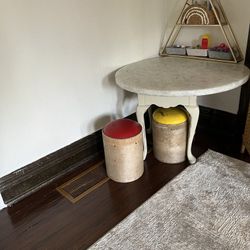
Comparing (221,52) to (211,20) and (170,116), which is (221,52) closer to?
(211,20)

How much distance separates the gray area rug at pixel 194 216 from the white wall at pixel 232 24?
2.08ft

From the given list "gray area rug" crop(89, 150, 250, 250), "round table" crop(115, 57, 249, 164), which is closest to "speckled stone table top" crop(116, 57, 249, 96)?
"round table" crop(115, 57, 249, 164)

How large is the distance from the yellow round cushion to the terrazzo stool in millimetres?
173

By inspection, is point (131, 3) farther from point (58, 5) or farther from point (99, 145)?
point (99, 145)

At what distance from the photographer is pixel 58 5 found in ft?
5.38

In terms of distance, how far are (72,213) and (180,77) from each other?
1.13m

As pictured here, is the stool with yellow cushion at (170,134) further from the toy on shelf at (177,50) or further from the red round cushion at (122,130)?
the toy on shelf at (177,50)

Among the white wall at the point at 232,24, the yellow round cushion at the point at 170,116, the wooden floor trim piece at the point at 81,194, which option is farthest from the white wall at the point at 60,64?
the yellow round cushion at the point at 170,116

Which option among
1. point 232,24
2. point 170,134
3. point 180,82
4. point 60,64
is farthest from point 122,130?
point 232,24

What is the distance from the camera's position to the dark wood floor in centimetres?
148

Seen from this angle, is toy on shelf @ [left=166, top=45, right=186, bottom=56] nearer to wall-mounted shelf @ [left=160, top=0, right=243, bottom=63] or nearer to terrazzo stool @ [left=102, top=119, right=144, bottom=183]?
wall-mounted shelf @ [left=160, top=0, right=243, bottom=63]

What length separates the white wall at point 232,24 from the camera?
199cm

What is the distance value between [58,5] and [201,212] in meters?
1.52

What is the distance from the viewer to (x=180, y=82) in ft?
5.64
